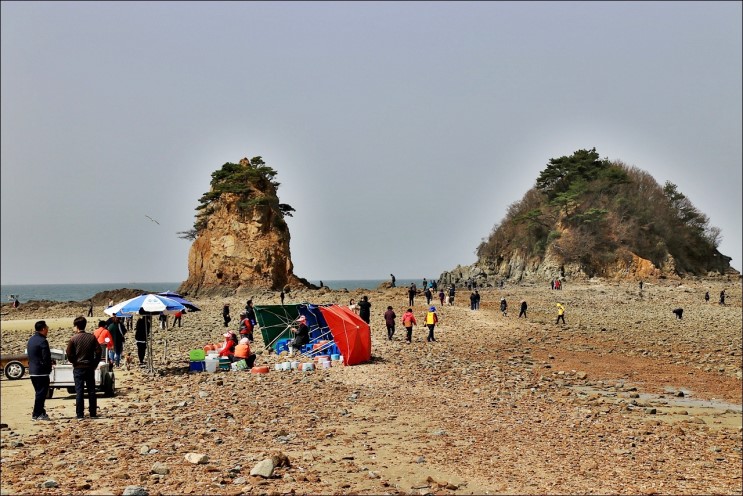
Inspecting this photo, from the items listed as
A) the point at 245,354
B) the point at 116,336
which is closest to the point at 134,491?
the point at 245,354

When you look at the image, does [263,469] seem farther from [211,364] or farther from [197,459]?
[211,364]

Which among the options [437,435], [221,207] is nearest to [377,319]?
[437,435]

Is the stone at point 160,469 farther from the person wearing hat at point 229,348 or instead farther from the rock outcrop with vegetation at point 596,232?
the rock outcrop with vegetation at point 596,232

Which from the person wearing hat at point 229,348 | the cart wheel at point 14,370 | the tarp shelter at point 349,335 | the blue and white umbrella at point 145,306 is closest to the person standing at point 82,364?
the blue and white umbrella at point 145,306

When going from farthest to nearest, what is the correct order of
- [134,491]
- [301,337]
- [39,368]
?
[301,337] → [39,368] → [134,491]

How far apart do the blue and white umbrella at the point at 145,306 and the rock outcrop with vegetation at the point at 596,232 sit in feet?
203

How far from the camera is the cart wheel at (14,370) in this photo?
17531mm

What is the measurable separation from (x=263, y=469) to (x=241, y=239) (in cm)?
5841

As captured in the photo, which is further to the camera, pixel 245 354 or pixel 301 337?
pixel 301 337

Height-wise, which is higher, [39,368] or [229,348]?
[39,368]

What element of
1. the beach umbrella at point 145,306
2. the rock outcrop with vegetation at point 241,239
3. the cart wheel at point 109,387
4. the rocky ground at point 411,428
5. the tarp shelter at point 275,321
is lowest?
the rocky ground at point 411,428

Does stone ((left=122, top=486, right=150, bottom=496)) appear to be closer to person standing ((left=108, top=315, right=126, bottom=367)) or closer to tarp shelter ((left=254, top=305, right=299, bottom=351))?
person standing ((left=108, top=315, right=126, bottom=367))

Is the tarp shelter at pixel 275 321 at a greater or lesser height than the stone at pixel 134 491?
greater

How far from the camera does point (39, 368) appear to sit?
11.8 metres
